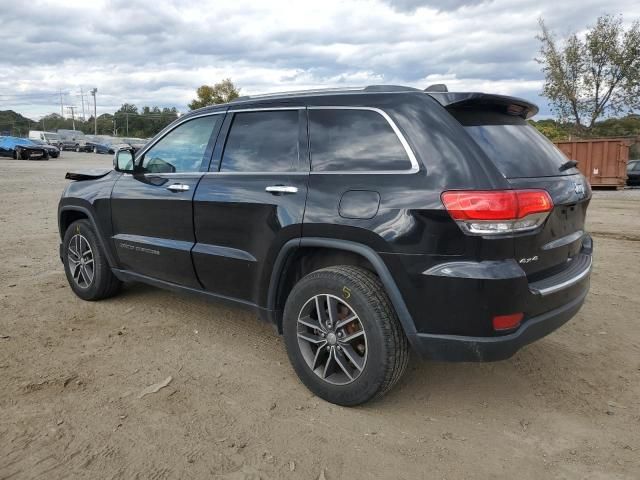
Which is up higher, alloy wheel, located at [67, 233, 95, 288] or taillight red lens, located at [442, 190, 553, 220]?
taillight red lens, located at [442, 190, 553, 220]

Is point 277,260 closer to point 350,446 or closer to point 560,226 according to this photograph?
point 350,446

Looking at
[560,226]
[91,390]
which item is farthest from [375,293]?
[91,390]

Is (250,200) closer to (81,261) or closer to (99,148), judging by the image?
(81,261)

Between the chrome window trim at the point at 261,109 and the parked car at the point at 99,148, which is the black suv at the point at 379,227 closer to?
the chrome window trim at the point at 261,109

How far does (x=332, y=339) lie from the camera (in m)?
3.13

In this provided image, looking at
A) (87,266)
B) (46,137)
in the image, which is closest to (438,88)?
(87,266)

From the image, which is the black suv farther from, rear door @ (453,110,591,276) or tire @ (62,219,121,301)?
tire @ (62,219,121,301)

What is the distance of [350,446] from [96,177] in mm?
3487

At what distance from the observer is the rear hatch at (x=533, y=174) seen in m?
2.78

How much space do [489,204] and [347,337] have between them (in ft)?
3.53

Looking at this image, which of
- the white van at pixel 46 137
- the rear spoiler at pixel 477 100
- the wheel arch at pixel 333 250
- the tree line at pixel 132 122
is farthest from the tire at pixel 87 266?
the tree line at pixel 132 122

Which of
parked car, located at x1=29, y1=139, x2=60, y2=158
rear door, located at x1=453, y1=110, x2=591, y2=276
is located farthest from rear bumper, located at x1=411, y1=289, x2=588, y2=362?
parked car, located at x1=29, y1=139, x2=60, y2=158

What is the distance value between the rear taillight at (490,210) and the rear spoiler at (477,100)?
572 millimetres

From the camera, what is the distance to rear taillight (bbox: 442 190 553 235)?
8.59 feet
